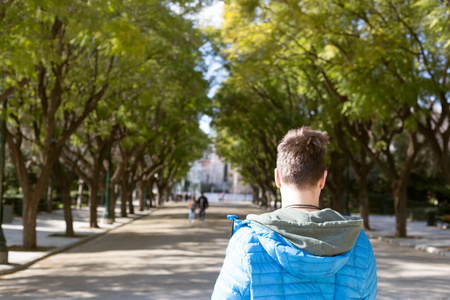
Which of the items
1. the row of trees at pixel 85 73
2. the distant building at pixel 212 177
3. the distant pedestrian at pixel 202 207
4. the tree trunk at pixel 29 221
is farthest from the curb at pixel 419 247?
the distant building at pixel 212 177

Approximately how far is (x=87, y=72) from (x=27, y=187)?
198 inches

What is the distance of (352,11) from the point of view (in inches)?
690

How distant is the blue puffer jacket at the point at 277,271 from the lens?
6.88 feet

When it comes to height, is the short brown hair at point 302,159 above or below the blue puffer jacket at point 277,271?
above

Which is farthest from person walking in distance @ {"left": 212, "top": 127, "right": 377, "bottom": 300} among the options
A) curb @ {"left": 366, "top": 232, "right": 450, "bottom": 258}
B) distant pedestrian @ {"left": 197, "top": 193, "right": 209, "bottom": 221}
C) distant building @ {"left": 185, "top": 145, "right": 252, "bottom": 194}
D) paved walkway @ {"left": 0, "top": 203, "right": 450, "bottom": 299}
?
distant building @ {"left": 185, "top": 145, "right": 252, "bottom": 194}

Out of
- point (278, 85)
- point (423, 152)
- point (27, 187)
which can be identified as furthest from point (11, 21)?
point (423, 152)

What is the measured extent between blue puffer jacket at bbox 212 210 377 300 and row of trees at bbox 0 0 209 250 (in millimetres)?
9709

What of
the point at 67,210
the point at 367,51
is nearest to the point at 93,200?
the point at 67,210

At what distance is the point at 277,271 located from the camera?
83.5 inches

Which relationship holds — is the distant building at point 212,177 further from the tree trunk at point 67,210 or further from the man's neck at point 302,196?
the man's neck at point 302,196

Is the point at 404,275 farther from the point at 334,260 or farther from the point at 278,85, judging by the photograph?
the point at 278,85

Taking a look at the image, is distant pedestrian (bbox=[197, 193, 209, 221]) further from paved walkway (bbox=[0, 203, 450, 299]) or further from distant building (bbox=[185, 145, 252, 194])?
distant building (bbox=[185, 145, 252, 194])

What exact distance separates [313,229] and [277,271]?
0.21 m

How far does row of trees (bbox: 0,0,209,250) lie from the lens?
12.0m
